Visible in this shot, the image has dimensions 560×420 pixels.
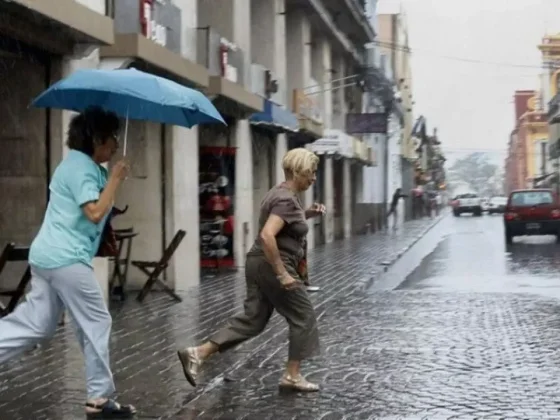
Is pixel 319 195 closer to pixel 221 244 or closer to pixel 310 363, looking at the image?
pixel 221 244

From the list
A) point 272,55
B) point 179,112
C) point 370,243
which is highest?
point 272,55

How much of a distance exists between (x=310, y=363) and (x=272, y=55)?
1524 centimetres

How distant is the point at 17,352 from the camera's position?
662 cm

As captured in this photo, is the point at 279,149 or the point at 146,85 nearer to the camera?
the point at 146,85

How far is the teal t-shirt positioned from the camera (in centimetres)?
649

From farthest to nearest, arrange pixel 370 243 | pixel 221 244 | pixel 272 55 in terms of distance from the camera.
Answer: pixel 370 243 → pixel 272 55 → pixel 221 244

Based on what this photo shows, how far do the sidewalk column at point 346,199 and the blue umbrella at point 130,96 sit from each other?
26673mm

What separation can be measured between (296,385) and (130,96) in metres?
2.34

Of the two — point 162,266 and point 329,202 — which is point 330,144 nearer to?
point 329,202

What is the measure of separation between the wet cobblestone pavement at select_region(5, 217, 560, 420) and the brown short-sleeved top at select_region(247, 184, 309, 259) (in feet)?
3.33

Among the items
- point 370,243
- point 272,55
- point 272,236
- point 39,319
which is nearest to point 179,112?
point 272,236

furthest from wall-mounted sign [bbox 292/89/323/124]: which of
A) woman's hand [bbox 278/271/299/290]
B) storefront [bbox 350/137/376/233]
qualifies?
woman's hand [bbox 278/271/299/290]

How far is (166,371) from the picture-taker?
8609 mm

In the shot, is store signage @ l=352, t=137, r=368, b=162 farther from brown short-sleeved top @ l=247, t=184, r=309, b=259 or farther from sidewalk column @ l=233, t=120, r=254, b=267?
brown short-sleeved top @ l=247, t=184, r=309, b=259
